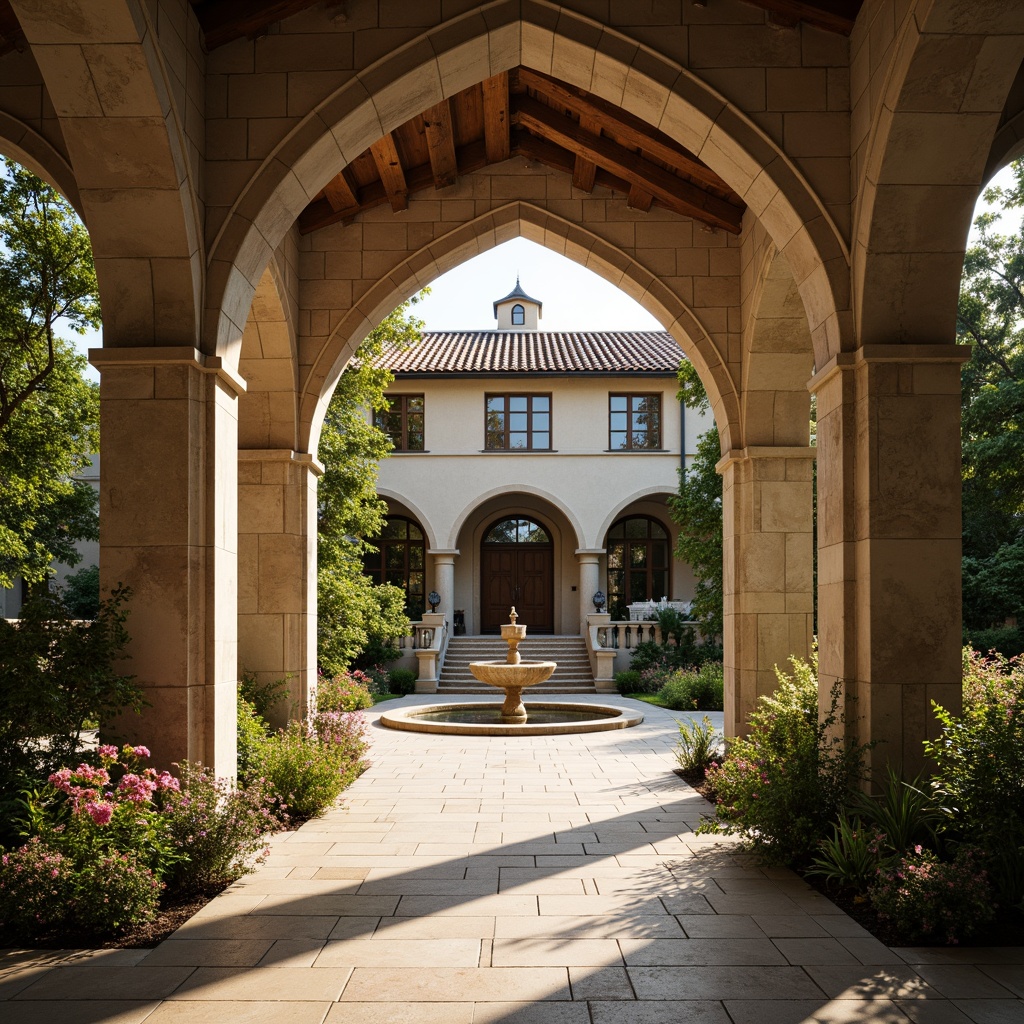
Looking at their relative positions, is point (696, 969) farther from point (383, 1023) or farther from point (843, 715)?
point (843, 715)

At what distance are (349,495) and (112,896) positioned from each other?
925 centimetres

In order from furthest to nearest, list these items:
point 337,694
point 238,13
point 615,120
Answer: point 337,694 → point 615,120 → point 238,13

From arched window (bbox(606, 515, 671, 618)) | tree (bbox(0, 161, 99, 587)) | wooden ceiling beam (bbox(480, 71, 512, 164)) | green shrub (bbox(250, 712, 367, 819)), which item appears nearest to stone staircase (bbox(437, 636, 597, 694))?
arched window (bbox(606, 515, 671, 618))

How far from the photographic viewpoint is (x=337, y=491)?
44.9 feet

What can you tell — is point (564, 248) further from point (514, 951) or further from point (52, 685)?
point (514, 951)

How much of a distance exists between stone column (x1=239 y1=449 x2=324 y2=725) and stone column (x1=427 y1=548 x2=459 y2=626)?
12.8 m

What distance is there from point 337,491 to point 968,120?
9654mm

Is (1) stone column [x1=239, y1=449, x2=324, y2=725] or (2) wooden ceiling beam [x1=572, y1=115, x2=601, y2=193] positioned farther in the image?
(1) stone column [x1=239, y1=449, x2=324, y2=725]

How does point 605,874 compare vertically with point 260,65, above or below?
below

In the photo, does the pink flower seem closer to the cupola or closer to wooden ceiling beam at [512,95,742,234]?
wooden ceiling beam at [512,95,742,234]

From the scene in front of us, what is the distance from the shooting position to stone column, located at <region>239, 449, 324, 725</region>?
381 inches

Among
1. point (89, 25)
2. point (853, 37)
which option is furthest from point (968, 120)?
point (89, 25)

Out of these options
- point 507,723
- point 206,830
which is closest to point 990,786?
point 206,830

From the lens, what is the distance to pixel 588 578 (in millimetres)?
22609
